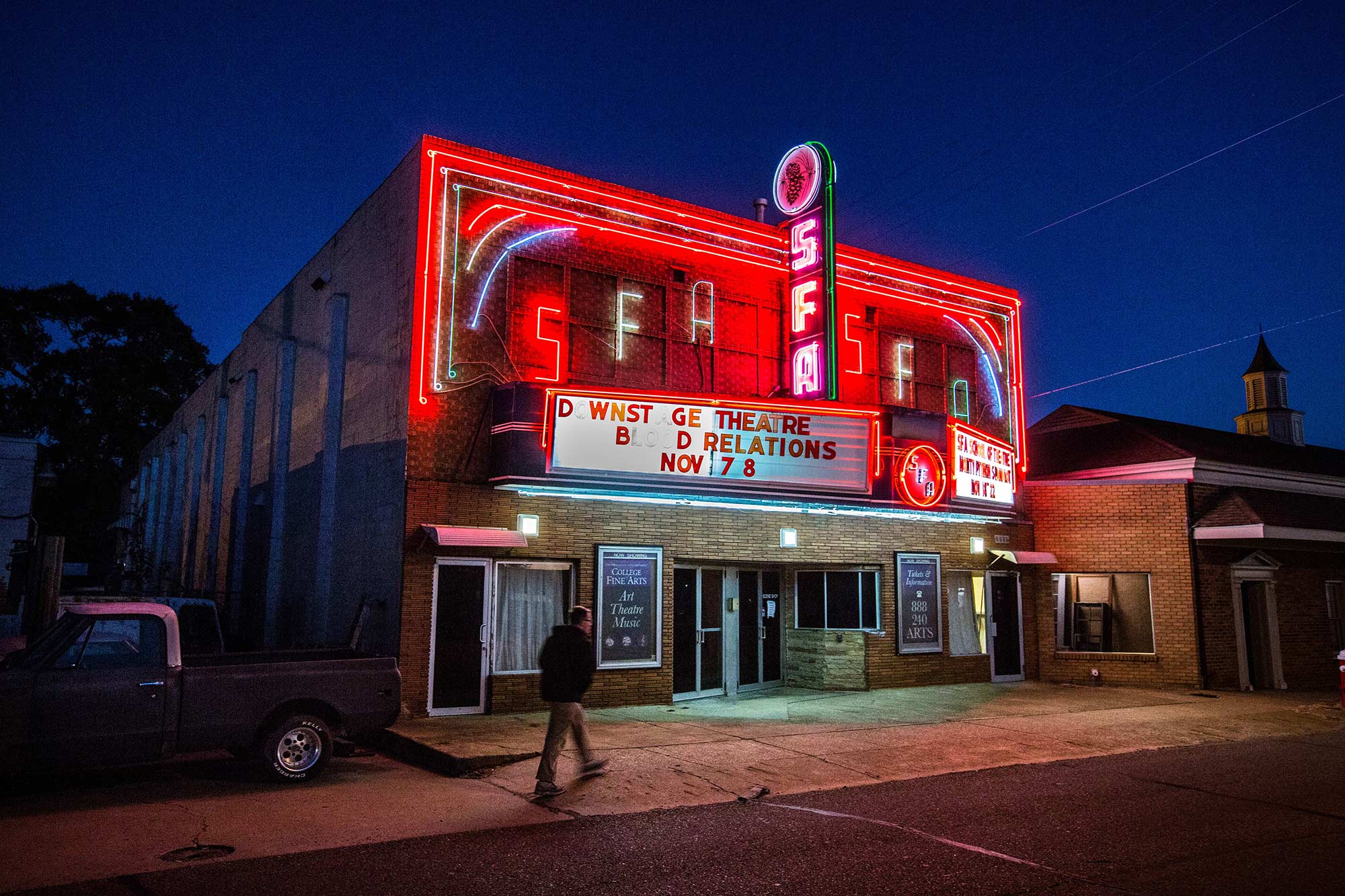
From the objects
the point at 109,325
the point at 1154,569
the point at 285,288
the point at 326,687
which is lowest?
the point at 326,687

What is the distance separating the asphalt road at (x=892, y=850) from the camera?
585 centimetres

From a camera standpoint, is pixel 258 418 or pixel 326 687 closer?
pixel 326 687

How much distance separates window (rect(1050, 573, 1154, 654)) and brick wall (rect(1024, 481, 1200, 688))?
215 mm

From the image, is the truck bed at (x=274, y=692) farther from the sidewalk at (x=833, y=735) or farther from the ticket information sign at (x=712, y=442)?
the ticket information sign at (x=712, y=442)

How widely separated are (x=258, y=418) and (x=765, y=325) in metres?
12.6

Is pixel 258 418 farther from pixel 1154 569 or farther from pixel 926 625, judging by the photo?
pixel 1154 569

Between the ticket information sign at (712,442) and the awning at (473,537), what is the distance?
122cm

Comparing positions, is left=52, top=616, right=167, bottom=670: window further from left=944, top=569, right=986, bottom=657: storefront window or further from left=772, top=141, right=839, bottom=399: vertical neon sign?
left=944, top=569, right=986, bottom=657: storefront window

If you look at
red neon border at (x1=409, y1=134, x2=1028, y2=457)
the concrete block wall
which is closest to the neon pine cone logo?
red neon border at (x1=409, y1=134, x2=1028, y2=457)

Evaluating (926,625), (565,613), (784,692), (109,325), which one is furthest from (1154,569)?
(109,325)

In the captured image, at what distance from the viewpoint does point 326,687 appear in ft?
30.6

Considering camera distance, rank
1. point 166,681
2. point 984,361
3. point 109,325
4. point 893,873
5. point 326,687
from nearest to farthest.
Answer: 1. point 893,873
2. point 166,681
3. point 326,687
4. point 984,361
5. point 109,325

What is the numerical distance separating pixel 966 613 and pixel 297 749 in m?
13.1

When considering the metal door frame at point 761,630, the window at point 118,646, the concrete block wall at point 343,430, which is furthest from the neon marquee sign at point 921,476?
the window at point 118,646
